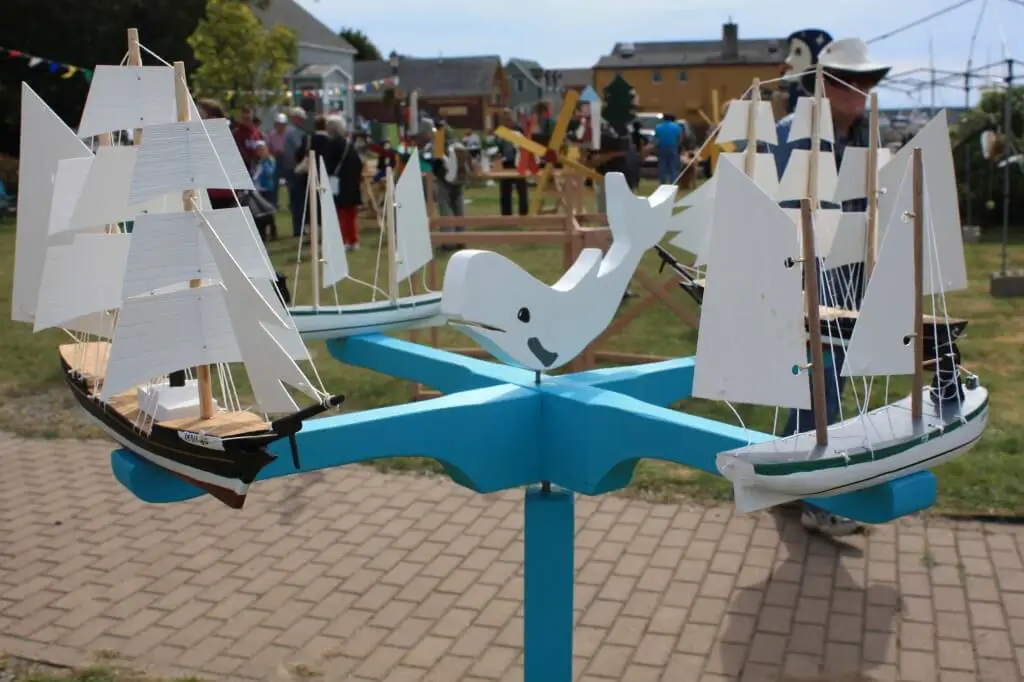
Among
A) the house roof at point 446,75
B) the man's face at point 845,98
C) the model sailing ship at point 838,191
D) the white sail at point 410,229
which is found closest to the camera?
the model sailing ship at point 838,191

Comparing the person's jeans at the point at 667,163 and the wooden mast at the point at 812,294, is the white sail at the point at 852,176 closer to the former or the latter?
the wooden mast at the point at 812,294

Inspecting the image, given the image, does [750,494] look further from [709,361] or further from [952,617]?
[952,617]

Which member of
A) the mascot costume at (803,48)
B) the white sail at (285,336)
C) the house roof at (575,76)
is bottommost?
the white sail at (285,336)

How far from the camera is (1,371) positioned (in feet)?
26.0

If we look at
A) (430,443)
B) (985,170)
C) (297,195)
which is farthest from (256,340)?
(985,170)

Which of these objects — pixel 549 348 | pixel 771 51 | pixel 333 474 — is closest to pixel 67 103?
pixel 333 474

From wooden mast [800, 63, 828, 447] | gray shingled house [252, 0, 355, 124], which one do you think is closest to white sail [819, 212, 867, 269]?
wooden mast [800, 63, 828, 447]

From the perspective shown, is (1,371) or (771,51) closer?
(1,371)

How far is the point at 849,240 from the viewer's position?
7.84 feet

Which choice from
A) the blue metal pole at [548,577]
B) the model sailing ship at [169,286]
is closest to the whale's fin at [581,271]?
the blue metal pole at [548,577]

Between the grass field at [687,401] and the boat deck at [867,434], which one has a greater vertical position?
the boat deck at [867,434]

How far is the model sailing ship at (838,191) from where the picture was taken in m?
2.11

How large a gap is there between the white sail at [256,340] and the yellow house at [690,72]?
55.9 meters

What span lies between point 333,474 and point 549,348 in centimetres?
352
